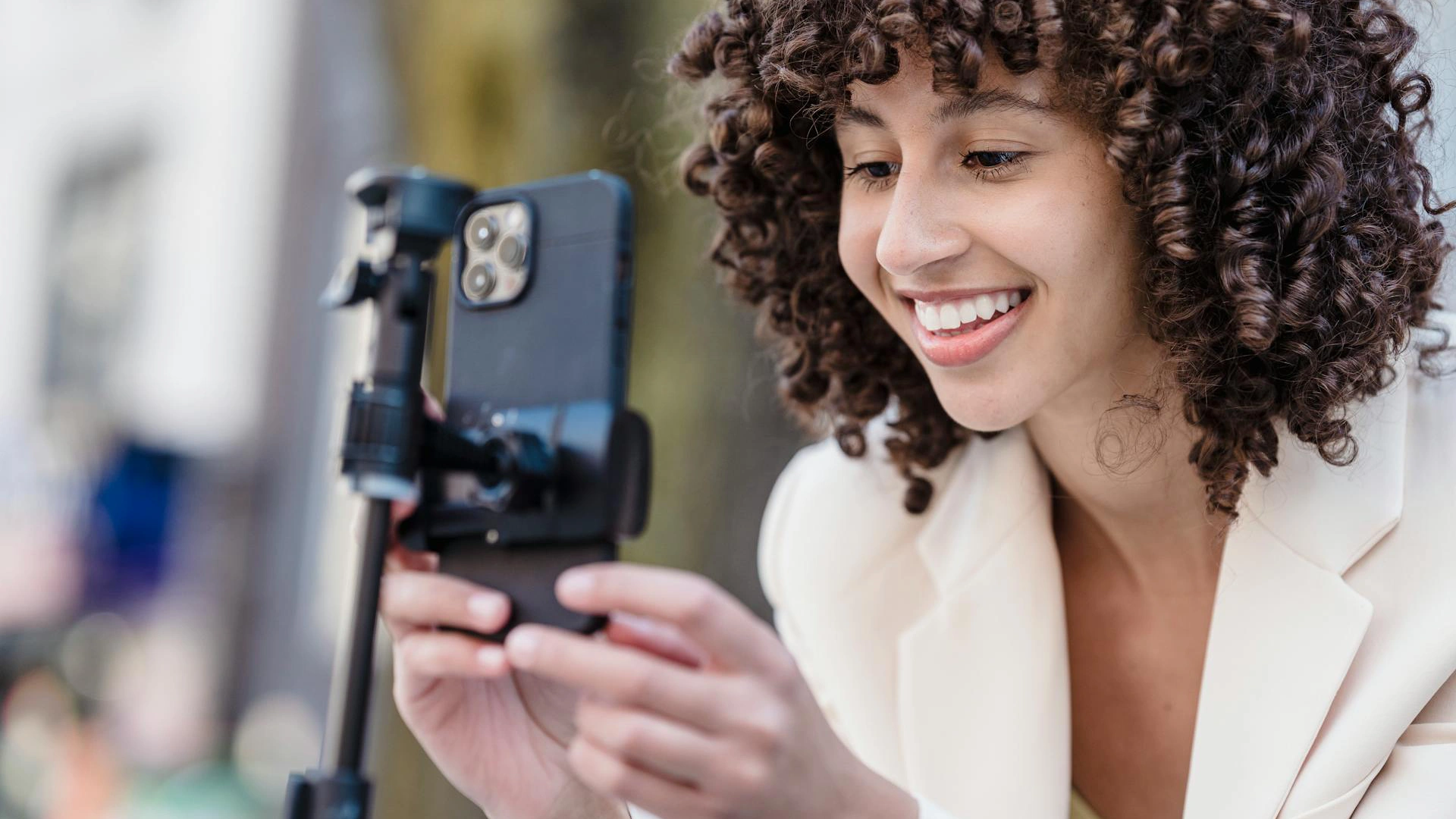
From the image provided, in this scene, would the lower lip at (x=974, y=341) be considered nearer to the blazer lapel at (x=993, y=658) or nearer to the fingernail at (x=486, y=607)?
the blazer lapel at (x=993, y=658)

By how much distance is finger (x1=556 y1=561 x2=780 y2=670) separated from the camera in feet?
2.16

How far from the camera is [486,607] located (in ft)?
2.38

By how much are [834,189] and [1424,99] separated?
0.54 metres

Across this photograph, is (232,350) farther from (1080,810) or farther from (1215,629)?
(1215,629)

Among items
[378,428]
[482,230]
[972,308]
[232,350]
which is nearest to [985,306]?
[972,308]

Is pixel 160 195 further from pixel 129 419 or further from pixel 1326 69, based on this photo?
pixel 1326 69

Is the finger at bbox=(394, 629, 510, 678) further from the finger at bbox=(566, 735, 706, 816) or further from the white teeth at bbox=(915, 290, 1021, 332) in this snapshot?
the white teeth at bbox=(915, 290, 1021, 332)

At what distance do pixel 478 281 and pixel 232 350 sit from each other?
287cm

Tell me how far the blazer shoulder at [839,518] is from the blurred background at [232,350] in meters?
0.66

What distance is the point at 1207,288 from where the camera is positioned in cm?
109

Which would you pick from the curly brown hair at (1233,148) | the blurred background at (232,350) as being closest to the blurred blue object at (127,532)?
the blurred background at (232,350)

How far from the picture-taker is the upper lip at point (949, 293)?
109cm

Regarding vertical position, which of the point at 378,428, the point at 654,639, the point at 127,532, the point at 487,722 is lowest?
the point at 127,532

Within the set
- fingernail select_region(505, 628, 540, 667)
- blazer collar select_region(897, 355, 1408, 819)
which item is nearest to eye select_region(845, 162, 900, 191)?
blazer collar select_region(897, 355, 1408, 819)
